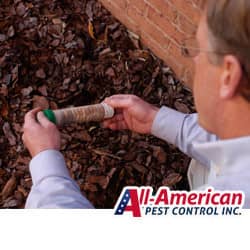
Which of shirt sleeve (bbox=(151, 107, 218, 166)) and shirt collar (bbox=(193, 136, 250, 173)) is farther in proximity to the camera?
shirt sleeve (bbox=(151, 107, 218, 166))

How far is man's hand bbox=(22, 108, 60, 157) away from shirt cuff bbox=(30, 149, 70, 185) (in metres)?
0.04

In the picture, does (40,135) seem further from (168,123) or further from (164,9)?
(164,9)

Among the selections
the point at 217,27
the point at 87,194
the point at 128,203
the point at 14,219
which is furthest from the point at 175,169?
the point at 217,27

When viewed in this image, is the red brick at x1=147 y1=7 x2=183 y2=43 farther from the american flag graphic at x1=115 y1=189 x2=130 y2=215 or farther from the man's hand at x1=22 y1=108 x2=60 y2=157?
the american flag graphic at x1=115 y1=189 x2=130 y2=215

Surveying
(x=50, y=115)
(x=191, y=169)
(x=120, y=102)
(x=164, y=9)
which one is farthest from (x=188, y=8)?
(x=50, y=115)

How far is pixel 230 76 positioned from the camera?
4.89 feet

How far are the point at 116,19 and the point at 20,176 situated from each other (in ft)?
4.23

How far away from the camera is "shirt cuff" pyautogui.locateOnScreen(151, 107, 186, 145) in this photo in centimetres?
223

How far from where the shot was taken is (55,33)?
338 centimetres

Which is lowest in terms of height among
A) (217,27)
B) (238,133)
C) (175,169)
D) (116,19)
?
(238,133)

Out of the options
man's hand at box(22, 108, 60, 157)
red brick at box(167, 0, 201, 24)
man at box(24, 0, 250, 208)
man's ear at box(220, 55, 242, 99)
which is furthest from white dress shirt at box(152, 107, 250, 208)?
red brick at box(167, 0, 201, 24)

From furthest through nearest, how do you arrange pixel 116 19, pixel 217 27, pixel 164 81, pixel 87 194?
pixel 116 19
pixel 164 81
pixel 87 194
pixel 217 27

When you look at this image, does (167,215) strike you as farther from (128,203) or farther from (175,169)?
(175,169)

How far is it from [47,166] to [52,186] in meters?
0.10
